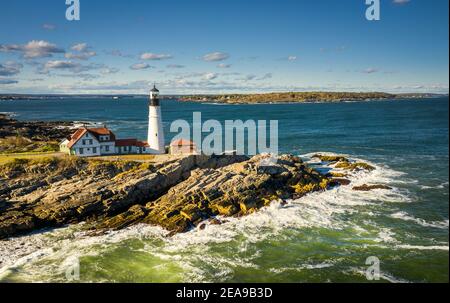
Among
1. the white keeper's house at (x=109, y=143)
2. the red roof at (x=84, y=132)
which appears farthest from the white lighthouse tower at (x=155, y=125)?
the red roof at (x=84, y=132)

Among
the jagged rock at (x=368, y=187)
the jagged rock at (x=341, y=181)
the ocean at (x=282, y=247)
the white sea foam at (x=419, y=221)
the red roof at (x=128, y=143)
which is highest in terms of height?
the red roof at (x=128, y=143)

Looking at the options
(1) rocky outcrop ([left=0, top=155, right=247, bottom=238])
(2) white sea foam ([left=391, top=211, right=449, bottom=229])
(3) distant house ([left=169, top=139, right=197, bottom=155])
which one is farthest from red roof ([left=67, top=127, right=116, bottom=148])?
(2) white sea foam ([left=391, top=211, right=449, bottom=229])

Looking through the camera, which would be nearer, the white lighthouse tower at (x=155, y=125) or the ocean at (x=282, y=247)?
the ocean at (x=282, y=247)

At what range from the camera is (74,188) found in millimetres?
31938

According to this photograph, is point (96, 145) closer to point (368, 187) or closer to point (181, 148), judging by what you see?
point (181, 148)

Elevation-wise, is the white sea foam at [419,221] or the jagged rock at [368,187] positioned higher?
the jagged rock at [368,187]

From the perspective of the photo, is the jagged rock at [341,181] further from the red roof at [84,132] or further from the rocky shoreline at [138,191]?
the red roof at [84,132]

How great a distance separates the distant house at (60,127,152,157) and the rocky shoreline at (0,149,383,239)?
3.35 meters

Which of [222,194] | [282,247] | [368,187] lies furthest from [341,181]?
[282,247]

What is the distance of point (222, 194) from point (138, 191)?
23.4ft

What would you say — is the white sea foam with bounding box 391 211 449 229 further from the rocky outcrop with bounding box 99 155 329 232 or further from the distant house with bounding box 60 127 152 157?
the distant house with bounding box 60 127 152 157

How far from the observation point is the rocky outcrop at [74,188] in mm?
29109

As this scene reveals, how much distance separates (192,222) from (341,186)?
16587 millimetres
